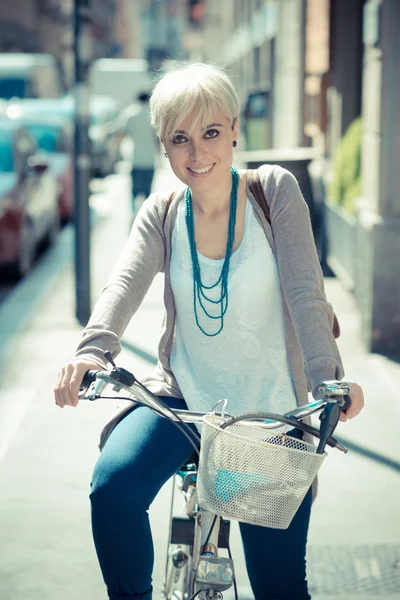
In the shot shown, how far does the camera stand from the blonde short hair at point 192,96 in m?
2.76

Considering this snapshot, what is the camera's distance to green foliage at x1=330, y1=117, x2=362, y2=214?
10805 millimetres

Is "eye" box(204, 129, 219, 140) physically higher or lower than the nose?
higher

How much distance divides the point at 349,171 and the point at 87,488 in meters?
6.58

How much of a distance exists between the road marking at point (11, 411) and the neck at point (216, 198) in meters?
2.94

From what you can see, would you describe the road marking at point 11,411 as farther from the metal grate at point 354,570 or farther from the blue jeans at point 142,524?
the blue jeans at point 142,524

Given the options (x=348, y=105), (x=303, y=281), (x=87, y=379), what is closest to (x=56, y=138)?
(x=348, y=105)

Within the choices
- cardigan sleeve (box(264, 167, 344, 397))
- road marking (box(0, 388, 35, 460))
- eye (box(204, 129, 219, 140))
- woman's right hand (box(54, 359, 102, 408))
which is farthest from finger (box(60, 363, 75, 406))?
road marking (box(0, 388, 35, 460))

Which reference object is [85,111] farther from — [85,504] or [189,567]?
[189,567]

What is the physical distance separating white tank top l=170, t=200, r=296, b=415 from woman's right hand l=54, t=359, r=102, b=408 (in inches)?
15.7

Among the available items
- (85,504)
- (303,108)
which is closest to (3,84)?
(303,108)

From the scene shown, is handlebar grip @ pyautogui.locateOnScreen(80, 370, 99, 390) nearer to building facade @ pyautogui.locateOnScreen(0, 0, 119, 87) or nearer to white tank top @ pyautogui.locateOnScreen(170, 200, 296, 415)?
white tank top @ pyautogui.locateOnScreen(170, 200, 296, 415)

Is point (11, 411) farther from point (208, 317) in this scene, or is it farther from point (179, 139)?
point (179, 139)

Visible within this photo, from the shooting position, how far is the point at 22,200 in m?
11.5

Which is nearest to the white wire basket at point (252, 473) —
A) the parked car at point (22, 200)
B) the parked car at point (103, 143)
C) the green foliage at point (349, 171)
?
the green foliage at point (349, 171)
